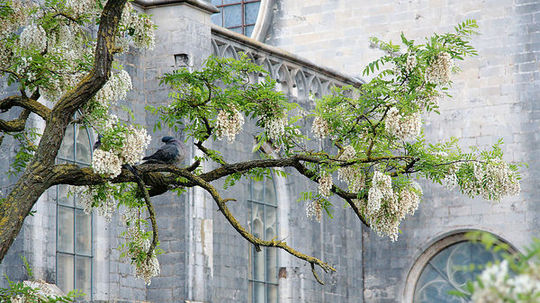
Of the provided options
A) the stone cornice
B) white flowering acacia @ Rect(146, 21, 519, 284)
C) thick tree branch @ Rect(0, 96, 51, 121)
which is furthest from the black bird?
the stone cornice

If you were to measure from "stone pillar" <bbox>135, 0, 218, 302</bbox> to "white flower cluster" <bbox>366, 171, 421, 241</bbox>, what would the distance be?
4.73 metres

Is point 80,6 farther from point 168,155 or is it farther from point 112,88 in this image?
point 168,155

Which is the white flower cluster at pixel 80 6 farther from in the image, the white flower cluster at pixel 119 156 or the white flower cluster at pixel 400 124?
the white flower cluster at pixel 400 124

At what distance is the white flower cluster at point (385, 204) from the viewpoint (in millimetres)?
9633

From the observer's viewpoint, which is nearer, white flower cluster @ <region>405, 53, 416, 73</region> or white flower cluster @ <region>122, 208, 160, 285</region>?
white flower cluster @ <region>122, 208, 160, 285</region>

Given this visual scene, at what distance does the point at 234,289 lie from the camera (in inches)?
615

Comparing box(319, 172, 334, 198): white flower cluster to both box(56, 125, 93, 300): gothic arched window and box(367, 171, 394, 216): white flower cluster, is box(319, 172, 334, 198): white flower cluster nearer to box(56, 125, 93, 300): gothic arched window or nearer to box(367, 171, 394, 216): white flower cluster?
box(367, 171, 394, 216): white flower cluster

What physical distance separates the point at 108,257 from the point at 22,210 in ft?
19.4

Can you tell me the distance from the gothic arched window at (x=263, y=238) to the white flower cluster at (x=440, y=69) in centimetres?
737

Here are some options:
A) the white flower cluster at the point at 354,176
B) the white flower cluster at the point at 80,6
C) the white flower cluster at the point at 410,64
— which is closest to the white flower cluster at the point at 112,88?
the white flower cluster at the point at 80,6

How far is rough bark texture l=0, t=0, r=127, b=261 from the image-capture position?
7895mm

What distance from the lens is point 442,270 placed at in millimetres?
18609

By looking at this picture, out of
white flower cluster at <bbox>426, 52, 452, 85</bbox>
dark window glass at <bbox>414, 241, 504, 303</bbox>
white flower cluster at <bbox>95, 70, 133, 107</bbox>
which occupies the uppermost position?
white flower cluster at <bbox>426, 52, 452, 85</bbox>

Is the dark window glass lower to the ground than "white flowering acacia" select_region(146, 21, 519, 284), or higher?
lower
